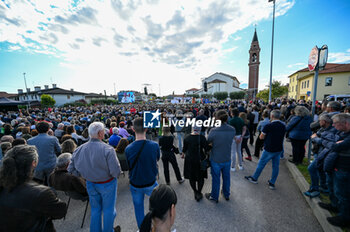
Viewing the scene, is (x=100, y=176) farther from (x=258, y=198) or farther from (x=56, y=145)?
(x=258, y=198)

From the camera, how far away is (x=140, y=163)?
7.67 ft

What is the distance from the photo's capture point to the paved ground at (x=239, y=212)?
8.85 feet

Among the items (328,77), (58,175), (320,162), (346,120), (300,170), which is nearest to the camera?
(346,120)

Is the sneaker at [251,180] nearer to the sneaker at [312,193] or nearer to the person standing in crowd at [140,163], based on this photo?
the sneaker at [312,193]

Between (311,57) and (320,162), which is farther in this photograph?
(311,57)

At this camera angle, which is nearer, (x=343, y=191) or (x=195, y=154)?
(x=343, y=191)

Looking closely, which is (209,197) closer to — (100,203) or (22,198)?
(100,203)

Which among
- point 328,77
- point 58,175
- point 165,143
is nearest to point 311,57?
point 165,143

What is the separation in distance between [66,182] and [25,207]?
4.87 ft

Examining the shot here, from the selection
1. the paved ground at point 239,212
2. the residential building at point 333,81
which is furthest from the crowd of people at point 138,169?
the residential building at point 333,81

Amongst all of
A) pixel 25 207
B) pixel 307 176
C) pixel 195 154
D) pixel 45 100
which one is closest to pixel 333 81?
pixel 307 176

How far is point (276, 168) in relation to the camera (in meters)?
3.62

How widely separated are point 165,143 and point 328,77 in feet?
129

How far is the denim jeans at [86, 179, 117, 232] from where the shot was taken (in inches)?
89.4
